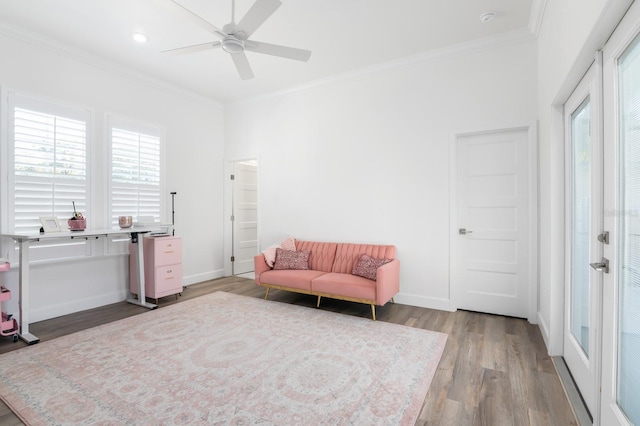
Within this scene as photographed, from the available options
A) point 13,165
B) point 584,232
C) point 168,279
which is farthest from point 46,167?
point 584,232

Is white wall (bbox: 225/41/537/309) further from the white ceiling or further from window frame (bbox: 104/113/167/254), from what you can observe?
window frame (bbox: 104/113/167/254)

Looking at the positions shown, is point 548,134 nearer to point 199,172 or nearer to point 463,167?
point 463,167

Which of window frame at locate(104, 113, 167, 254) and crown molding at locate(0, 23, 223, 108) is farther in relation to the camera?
window frame at locate(104, 113, 167, 254)

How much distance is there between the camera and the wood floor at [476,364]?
76.1 inches

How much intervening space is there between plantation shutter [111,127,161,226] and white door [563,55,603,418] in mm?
4919

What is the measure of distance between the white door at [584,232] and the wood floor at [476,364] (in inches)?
9.6

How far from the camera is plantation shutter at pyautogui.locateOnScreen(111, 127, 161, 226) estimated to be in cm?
429

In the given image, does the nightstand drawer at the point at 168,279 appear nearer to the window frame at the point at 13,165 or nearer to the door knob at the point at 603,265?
the window frame at the point at 13,165

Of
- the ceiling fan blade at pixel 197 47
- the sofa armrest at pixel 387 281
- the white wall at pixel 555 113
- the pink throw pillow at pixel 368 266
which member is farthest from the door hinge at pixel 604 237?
the ceiling fan blade at pixel 197 47

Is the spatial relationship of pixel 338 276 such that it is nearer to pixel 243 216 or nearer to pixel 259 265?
pixel 259 265

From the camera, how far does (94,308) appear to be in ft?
13.3

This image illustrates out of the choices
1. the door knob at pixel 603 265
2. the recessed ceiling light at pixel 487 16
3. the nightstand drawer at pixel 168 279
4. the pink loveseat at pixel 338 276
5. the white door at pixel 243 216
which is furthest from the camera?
the white door at pixel 243 216


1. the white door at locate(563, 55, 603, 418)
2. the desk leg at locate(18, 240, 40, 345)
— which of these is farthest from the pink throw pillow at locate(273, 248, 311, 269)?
the white door at locate(563, 55, 603, 418)

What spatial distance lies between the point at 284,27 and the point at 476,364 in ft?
12.5
